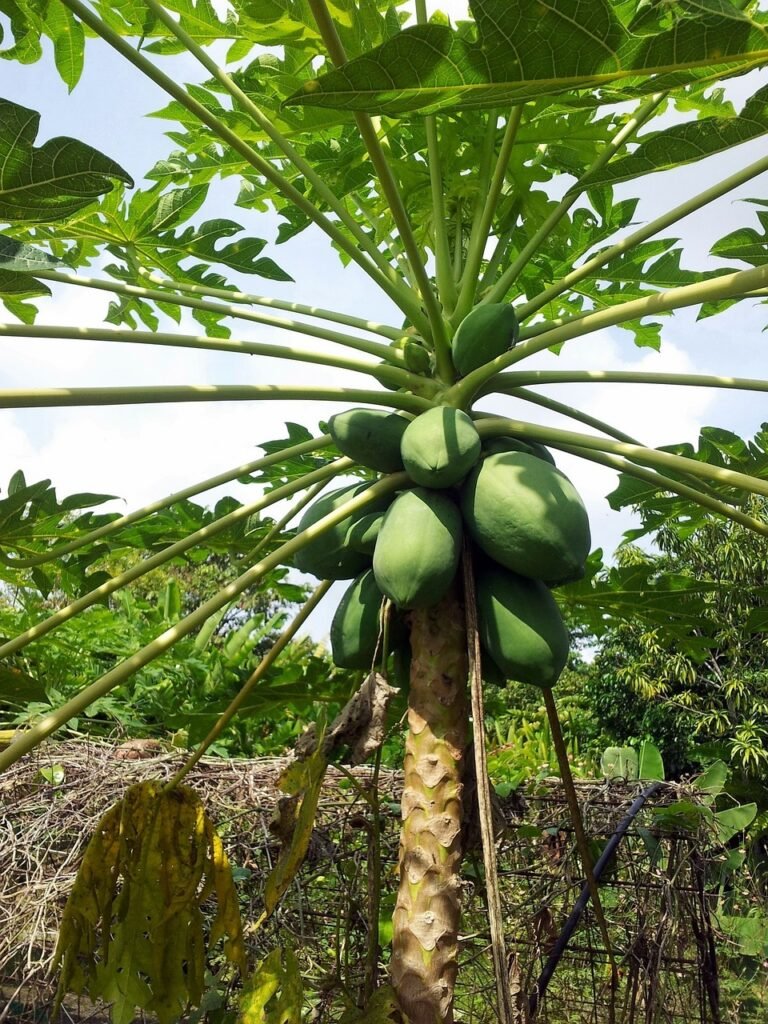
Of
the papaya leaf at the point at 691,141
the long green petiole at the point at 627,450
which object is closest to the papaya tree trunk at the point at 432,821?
the long green petiole at the point at 627,450

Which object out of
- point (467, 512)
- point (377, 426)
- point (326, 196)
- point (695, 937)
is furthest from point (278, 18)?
point (695, 937)

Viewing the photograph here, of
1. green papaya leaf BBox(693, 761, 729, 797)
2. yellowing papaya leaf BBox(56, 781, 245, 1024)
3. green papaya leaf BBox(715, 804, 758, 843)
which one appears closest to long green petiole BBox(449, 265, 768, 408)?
yellowing papaya leaf BBox(56, 781, 245, 1024)

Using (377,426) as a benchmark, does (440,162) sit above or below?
above

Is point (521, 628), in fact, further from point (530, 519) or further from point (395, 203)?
point (395, 203)

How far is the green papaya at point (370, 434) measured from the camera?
188cm

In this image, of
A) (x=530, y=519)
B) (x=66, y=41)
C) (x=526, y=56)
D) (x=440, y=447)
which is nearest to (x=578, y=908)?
(x=530, y=519)

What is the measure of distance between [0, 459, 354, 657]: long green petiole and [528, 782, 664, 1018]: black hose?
1.14 metres

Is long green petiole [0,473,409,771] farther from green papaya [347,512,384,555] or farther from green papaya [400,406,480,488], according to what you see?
green papaya [400,406,480,488]

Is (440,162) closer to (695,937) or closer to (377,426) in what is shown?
(377,426)

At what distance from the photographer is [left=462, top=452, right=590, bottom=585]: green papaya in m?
1.67

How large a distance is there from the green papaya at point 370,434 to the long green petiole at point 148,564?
0.20m

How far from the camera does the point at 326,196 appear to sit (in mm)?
2234

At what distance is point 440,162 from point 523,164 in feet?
0.81

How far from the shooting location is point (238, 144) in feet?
5.80
